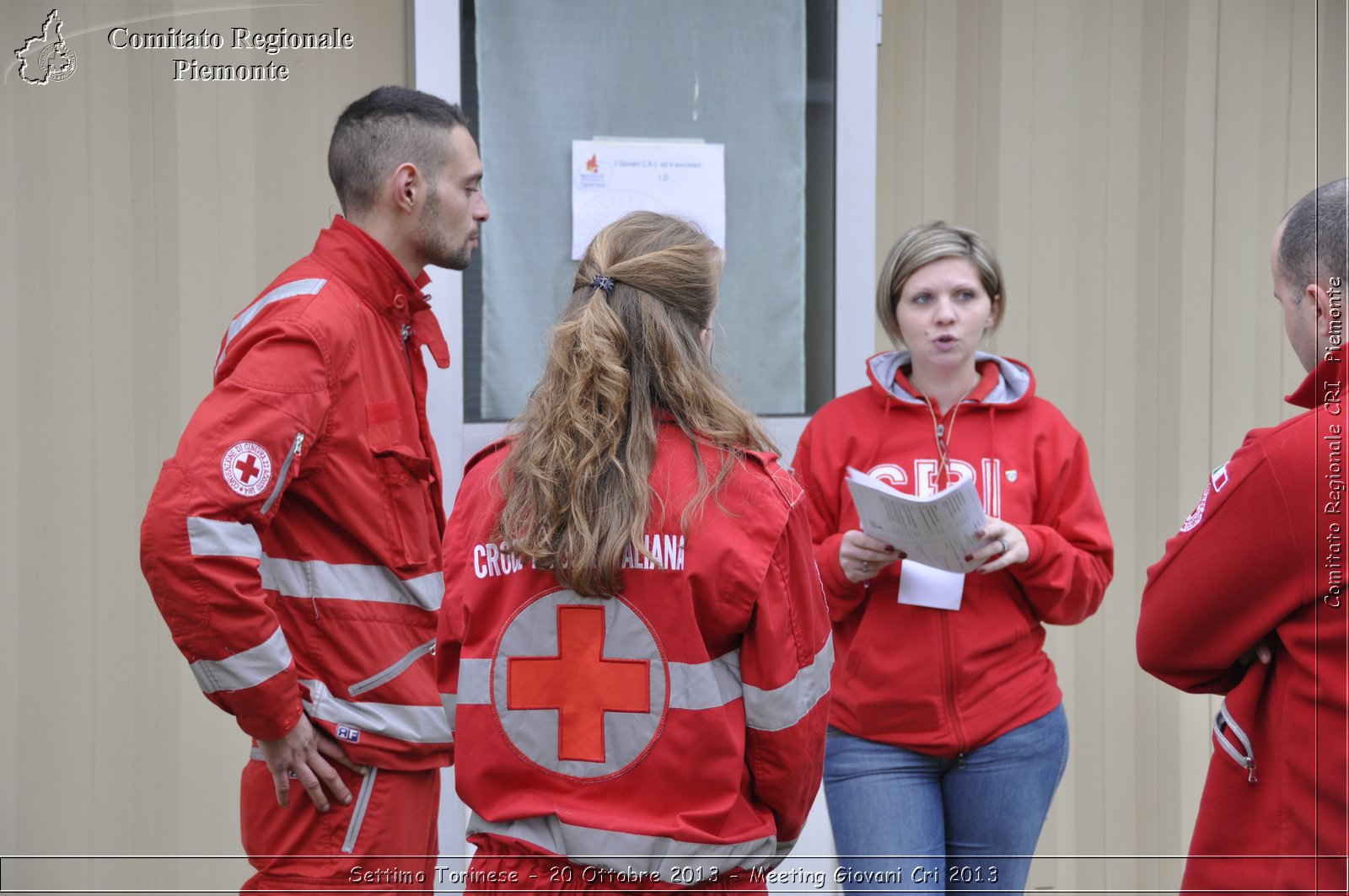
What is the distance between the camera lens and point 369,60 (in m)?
3.33

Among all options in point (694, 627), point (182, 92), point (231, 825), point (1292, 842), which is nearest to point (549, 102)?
point (182, 92)

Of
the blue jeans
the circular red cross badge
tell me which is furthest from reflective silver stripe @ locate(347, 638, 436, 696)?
the blue jeans

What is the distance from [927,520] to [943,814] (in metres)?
0.75

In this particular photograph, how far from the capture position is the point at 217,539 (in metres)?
2.11

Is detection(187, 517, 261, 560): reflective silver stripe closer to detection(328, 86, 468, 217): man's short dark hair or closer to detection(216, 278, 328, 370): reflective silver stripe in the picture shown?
detection(216, 278, 328, 370): reflective silver stripe

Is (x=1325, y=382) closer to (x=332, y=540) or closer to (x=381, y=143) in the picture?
(x=332, y=540)

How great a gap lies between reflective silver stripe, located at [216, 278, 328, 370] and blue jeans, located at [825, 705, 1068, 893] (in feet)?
4.91

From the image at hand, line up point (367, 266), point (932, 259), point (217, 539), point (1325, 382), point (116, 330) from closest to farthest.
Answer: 1. point (1325, 382)
2. point (217, 539)
3. point (367, 266)
4. point (932, 259)
5. point (116, 330)

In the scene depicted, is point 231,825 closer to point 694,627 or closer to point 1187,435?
point 694,627

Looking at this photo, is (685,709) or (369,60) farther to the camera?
(369,60)

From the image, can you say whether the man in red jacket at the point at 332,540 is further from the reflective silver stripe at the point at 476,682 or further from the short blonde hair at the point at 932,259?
the short blonde hair at the point at 932,259

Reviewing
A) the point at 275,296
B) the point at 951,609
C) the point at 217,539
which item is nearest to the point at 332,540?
the point at 217,539

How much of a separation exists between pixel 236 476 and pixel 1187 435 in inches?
123

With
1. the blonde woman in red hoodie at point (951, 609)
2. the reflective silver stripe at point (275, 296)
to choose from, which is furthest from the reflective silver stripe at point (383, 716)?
the blonde woman in red hoodie at point (951, 609)
